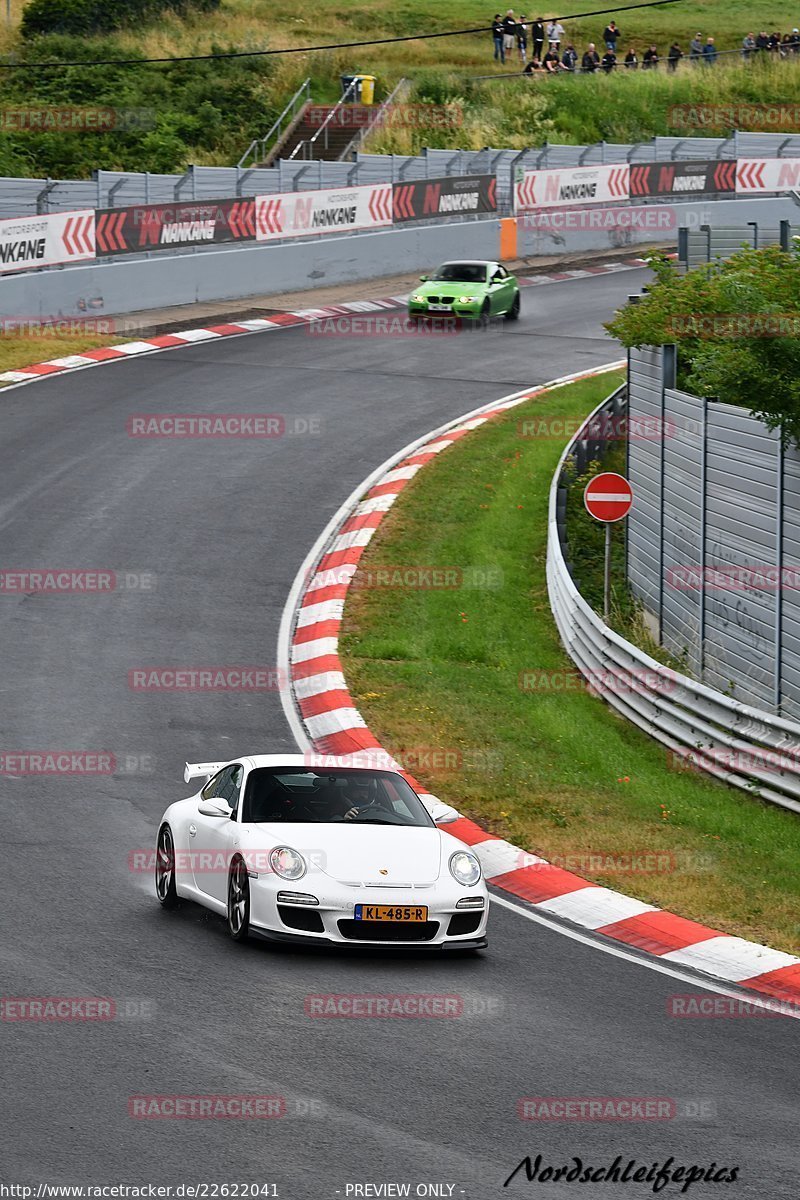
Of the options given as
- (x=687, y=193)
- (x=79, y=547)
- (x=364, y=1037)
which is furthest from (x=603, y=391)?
(x=364, y=1037)

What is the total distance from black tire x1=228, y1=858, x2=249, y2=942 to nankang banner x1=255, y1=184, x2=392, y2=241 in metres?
28.7

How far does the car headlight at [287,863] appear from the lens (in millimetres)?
10492

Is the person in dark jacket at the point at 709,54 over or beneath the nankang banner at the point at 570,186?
over

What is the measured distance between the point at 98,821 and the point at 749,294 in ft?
24.7

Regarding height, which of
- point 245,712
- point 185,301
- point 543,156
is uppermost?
point 543,156

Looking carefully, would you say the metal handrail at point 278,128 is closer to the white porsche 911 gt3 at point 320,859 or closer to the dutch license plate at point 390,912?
the white porsche 911 gt3 at point 320,859

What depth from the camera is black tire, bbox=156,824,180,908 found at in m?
11.5

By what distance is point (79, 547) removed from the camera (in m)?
21.2

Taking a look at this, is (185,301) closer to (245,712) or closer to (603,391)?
(603,391)

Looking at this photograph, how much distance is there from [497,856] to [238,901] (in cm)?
301

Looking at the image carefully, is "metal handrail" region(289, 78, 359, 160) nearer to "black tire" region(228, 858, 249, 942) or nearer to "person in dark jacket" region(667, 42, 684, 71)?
"person in dark jacket" region(667, 42, 684, 71)

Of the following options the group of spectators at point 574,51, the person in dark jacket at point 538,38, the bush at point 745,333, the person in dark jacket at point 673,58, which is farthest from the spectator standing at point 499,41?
the bush at point 745,333

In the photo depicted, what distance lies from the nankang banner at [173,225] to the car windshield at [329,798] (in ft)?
79.8

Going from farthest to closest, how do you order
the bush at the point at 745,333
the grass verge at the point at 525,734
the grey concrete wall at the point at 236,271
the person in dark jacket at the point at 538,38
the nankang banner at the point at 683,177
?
the person in dark jacket at the point at 538,38 < the nankang banner at the point at 683,177 < the grey concrete wall at the point at 236,271 < the bush at the point at 745,333 < the grass verge at the point at 525,734
